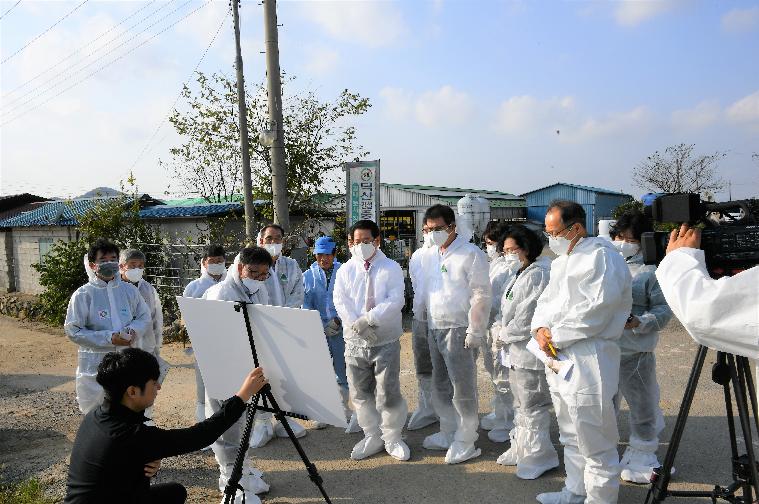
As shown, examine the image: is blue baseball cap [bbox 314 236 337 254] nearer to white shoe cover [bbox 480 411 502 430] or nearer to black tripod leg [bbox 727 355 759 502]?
white shoe cover [bbox 480 411 502 430]

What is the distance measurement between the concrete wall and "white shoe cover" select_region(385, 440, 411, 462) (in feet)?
47.3

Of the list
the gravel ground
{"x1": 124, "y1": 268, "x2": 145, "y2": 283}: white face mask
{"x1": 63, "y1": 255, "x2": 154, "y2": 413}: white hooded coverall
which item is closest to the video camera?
the gravel ground

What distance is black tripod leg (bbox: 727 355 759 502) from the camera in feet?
9.04

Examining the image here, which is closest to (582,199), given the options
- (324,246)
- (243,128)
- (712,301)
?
(243,128)

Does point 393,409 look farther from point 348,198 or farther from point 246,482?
point 348,198

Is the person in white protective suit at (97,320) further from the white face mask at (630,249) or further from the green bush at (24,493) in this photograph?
the white face mask at (630,249)

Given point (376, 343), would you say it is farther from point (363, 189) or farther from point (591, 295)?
point (363, 189)

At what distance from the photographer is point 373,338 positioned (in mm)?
4719

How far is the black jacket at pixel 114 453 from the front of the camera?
2541 mm

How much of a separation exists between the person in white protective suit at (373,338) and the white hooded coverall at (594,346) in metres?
1.60

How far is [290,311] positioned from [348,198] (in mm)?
6586

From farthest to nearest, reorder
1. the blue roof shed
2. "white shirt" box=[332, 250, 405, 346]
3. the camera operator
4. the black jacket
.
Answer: the blue roof shed, "white shirt" box=[332, 250, 405, 346], the black jacket, the camera operator

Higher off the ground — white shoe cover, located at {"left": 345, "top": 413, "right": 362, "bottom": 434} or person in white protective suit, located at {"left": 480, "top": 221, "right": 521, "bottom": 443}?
person in white protective suit, located at {"left": 480, "top": 221, "right": 521, "bottom": 443}

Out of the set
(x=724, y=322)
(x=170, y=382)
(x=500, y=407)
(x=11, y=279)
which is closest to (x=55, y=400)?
(x=170, y=382)
